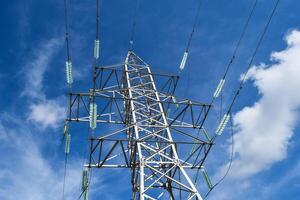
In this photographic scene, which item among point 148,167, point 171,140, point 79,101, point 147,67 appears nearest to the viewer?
point 148,167

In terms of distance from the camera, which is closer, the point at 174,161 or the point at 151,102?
the point at 174,161

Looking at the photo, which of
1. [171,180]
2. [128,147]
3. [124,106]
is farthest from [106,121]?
[171,180]

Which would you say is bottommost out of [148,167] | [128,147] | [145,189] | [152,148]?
[145,189]

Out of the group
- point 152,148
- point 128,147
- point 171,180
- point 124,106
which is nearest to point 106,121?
point 124,106

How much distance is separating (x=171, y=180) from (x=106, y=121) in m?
7.18

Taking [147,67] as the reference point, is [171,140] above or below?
below

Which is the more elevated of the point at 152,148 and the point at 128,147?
the point at 128,147

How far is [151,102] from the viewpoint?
23.4 metres

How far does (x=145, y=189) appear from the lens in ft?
58.0

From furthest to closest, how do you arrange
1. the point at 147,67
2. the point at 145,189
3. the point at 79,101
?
the point at 147,67, the point at 79,101, the point at 145,189

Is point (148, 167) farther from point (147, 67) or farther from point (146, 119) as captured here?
point (147, 67)

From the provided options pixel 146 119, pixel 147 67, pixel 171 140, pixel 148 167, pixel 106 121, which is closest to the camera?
pixel 148 167

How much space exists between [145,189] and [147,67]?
1021cm

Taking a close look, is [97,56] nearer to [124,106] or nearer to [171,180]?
[124,106]
